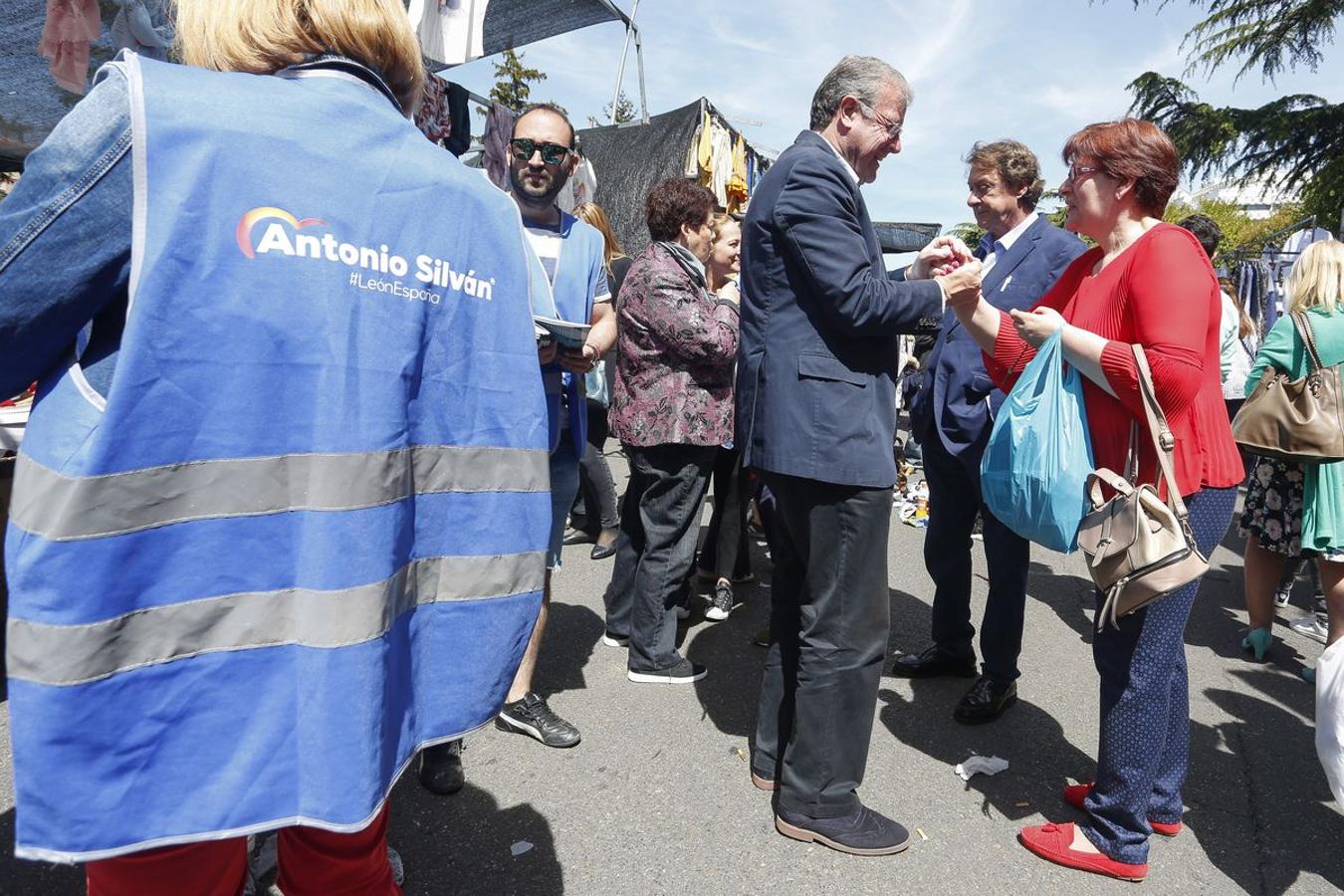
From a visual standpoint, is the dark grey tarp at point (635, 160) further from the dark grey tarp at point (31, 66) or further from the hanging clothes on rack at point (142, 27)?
the hanging clothes on rack at point (142, 27)

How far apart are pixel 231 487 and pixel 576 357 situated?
4.80 feet

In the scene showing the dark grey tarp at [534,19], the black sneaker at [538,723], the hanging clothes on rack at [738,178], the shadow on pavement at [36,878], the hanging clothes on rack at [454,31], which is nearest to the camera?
the shadow on pavement at [36,878]

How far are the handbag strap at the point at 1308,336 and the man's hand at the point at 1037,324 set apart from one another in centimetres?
216

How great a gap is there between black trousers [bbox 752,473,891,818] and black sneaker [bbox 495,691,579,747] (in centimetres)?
85

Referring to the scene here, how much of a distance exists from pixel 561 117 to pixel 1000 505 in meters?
1.95

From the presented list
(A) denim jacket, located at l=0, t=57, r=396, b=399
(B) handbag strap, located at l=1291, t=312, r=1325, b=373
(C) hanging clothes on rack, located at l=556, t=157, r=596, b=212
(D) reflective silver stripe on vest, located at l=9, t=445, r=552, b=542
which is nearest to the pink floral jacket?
(C) hanging clothes on rack, located at l=556, t=157, r=596, b=212

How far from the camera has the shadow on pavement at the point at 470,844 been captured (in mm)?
2166

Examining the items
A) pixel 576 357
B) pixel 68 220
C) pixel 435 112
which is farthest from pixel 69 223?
pixel 435 112

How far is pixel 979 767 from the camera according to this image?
2818 millimetres

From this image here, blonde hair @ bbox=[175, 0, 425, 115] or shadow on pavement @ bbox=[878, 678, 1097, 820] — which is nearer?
blonde hair @ bbox=[175, 0, 425, 115]

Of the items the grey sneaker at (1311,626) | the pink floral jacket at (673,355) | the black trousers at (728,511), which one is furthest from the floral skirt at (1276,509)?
the pink floral jacket at (673,355)

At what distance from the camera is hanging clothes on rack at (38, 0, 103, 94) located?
10.1 feet

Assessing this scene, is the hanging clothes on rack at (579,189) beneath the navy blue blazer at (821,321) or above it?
above

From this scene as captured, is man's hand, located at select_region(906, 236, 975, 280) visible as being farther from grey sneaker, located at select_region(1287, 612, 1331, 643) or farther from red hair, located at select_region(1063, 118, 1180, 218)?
grey sneaker, located at select_region(1287, 612, 1331, 643)
